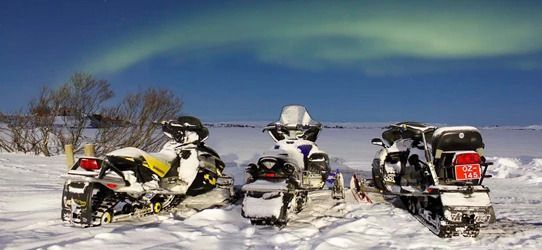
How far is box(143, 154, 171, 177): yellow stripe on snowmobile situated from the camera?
5.19 meters

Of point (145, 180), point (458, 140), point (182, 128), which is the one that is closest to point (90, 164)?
point (145, 180)

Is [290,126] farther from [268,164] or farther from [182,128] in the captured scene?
[268,164]

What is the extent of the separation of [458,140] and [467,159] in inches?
10.3

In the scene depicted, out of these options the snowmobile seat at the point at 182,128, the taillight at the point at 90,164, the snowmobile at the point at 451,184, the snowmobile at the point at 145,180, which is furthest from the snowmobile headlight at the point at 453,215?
the taillight at the point at 90,164

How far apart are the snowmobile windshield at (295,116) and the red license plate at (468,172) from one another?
9.60 ft

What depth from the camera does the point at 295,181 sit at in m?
5.32

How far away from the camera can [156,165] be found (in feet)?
17.4

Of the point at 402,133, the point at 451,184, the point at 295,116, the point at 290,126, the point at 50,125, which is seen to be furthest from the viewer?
the point at 50,125

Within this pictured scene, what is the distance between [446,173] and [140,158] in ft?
11.6

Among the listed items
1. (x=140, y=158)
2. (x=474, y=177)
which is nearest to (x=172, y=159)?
(x=140, y=158)

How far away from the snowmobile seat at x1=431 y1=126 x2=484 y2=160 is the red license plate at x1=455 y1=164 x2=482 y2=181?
282 mm

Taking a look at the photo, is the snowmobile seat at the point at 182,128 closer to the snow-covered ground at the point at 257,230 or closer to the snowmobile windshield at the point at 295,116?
the snow-covered ground at the point at 257,230

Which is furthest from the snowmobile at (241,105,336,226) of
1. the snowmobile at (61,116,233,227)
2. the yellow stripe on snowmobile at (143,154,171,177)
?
the yellow stripe on snowmobile at (143,154,171,177)

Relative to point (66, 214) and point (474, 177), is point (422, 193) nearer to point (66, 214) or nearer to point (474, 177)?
point (474, 177)
